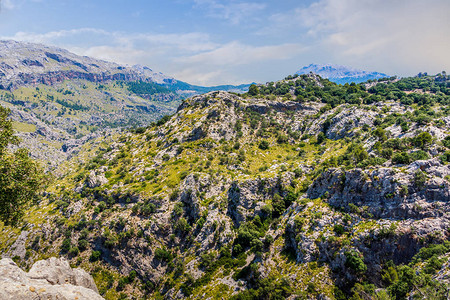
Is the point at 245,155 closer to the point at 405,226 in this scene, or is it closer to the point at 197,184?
the point at 197,184

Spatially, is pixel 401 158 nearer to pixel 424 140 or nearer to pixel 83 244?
pixel 424 140

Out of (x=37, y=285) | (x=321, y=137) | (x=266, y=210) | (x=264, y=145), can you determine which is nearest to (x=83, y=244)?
(x=37, y=285)

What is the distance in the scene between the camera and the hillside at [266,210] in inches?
1844

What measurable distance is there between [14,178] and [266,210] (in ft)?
230

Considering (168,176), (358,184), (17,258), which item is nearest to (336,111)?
(358,184)

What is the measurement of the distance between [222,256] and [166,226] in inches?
1010

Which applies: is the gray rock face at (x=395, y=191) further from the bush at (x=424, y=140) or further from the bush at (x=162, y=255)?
the bush at (x=162, y=255)

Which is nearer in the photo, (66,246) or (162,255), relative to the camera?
(162,255)

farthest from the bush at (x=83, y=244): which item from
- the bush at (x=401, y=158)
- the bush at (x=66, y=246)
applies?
the bush at (x=401, y=158)

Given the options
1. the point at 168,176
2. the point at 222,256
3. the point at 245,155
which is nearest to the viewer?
the point at 222,256

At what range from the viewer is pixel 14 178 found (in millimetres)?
32312

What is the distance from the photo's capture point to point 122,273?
75.1 meters

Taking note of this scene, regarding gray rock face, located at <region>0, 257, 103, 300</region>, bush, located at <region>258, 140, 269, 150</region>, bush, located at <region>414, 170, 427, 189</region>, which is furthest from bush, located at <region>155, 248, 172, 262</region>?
bush, located at <region>414, 170, 427, 189</region>

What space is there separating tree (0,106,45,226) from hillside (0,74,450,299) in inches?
1928
